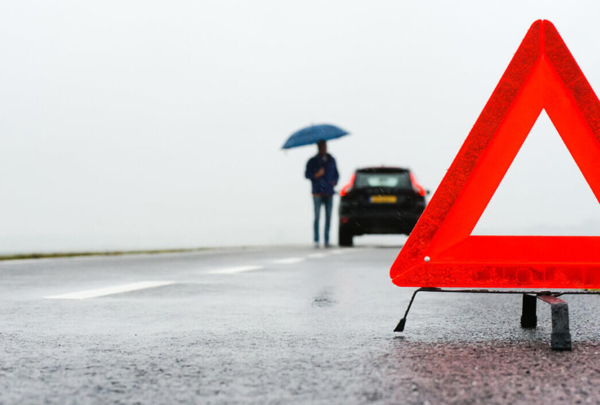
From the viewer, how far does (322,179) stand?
1858 centimetres

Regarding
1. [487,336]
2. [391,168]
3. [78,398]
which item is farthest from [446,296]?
[391,168]

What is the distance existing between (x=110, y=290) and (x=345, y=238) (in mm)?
12828

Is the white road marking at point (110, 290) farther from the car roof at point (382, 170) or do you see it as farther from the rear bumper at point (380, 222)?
the car roof at point (382, 170)

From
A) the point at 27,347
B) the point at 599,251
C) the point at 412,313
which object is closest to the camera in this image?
→ the point at 27,347

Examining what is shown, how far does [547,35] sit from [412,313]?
175 cm

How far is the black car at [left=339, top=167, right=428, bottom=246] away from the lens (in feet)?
61.0

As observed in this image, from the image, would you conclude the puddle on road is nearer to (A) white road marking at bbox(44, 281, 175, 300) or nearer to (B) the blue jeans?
(A) white road marking at bbox(44, 281, 175, 300)

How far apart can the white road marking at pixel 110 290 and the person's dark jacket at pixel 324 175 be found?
10.8 metres

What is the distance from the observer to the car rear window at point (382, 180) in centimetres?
1881

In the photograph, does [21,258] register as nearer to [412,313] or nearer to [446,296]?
[446,296]

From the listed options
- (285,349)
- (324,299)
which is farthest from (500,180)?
(324,299)

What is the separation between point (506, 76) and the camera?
4.26m

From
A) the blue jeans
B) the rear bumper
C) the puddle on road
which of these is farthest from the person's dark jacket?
the puddle on road

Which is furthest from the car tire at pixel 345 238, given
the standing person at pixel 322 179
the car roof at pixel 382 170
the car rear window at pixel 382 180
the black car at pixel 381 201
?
the car roof at pixel 382 170
